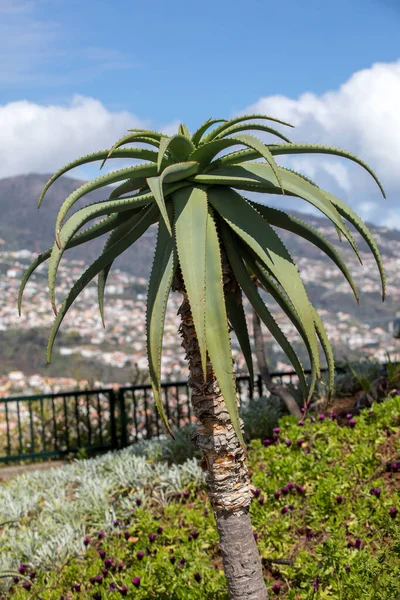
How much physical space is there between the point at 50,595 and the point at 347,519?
2.32 meters

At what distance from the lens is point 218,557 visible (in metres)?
5.37

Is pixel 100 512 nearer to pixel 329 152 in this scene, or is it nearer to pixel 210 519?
pixel 210 519

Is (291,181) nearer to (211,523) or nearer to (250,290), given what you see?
(250,290)

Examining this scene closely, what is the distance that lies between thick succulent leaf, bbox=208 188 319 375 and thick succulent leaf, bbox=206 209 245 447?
0.18 meters

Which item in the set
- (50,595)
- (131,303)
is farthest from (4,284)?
→ (50,595)

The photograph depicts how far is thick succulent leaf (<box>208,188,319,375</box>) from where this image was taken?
318cm

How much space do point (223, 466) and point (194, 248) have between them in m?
1.09

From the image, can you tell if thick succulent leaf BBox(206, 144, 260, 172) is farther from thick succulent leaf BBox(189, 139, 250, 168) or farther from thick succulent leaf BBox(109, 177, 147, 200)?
thick succulent leaf BBox(109, 177, 147, 200)

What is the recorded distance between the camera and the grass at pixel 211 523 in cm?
456

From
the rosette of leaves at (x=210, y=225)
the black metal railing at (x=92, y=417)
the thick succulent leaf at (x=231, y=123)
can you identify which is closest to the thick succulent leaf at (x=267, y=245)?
the rosette of leaves at (x=210, y=225)

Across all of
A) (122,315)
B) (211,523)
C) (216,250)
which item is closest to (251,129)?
(216,250)

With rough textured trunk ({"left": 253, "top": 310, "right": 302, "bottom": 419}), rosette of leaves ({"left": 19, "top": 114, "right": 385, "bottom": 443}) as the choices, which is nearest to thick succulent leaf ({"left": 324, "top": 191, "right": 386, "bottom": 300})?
rosette of leaves ({"left": 19, "top": 114, "right": 385, "bottom": 443})

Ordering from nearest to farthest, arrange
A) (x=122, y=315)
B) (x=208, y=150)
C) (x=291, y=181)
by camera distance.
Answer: (x=291, y=181) < (x=208, y=150) < (x=122, y=315)

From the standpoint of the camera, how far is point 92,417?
1169cm
